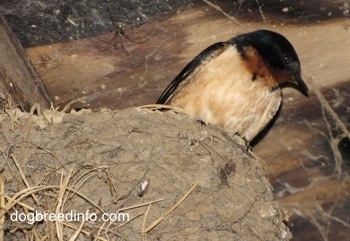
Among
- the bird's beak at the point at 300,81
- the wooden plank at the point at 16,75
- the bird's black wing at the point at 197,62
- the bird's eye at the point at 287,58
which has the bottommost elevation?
the bird's beak at the point at 300,81

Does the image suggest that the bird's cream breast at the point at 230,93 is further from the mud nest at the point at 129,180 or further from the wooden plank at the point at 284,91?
the mud nest at the point at 129,180

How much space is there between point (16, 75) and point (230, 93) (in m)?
0.99

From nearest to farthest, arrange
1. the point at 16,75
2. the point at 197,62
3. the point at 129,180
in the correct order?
the point at 129,180
the point at 16,75
the point at 197,62

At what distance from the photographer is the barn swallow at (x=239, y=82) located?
4387mm

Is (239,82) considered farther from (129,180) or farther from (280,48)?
(129,180)

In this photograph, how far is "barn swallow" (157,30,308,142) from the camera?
4.39 metres

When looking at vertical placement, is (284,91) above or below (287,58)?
below

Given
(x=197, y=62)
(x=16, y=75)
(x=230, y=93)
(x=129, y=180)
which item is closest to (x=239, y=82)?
(x=230, y=93)

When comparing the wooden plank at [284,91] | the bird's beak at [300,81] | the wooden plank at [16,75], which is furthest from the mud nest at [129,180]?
the bird's beak at [300,81]

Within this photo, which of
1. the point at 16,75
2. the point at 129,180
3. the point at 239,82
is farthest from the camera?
the point at 239,82

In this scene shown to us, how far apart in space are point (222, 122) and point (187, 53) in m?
0.37

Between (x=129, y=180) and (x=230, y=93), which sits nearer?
(x=129, y=180)

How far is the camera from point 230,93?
176 inches

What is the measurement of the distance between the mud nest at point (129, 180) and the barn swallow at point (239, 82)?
0.73 ft
